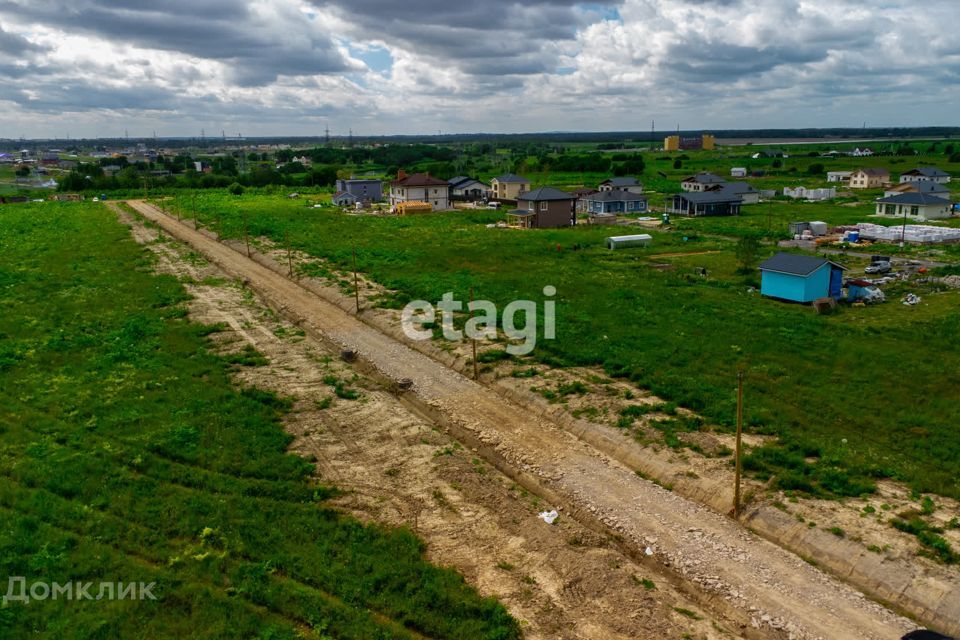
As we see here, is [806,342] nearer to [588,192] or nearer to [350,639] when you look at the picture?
[350,639]

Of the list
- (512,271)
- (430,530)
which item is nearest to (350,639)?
(430,530)

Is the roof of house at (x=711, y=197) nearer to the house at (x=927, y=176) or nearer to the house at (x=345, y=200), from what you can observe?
the house at (x=927, y=176)

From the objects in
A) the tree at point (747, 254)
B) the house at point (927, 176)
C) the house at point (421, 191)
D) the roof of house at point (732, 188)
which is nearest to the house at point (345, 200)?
the house at point (421, 191)

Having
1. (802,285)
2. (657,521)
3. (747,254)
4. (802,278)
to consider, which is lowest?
(657,521)

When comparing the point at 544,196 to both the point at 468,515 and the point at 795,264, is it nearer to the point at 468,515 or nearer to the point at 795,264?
the point at 795,264

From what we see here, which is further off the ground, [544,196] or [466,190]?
[466,190]

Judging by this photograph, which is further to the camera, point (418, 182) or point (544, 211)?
point (418, 182)

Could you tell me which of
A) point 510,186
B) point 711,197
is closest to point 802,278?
point 711,197
